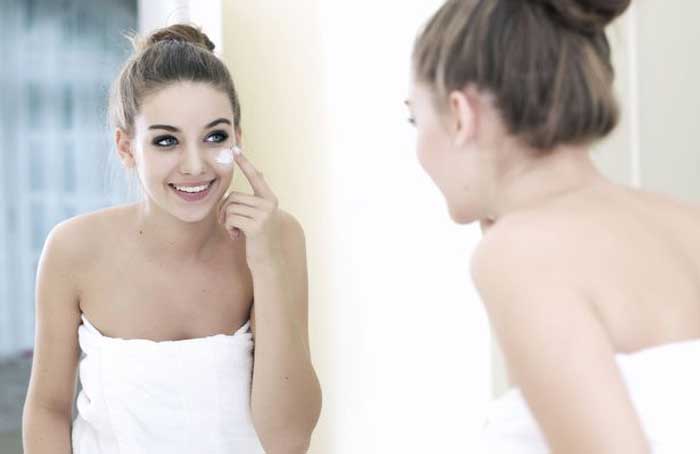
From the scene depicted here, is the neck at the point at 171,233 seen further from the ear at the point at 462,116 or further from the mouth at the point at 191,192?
the ear at the point at 462,116

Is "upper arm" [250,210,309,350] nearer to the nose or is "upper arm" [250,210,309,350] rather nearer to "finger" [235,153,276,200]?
"finger" [235,153,276,200]

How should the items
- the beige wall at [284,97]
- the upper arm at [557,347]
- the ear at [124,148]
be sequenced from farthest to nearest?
the beige wall at [284,97]
the ear at [124,148]
the upper arm at [557,347]

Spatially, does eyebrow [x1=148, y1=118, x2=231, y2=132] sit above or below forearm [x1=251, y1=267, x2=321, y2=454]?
above

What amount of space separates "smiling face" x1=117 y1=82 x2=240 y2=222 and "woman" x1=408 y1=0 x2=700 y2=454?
0.56 metres

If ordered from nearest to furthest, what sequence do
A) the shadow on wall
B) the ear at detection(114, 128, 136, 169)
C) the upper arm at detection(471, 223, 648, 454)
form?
1. the upper arm at detection(471, 223, 648, 454)
2. the ear at detection(114, 128, 136, 169)
3. the shadow on wall

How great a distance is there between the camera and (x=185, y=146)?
146cm

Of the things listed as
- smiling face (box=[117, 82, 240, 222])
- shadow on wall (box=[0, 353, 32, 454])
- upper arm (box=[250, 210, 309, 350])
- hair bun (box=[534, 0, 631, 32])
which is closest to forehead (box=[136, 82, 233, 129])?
smiling face (box=[117, 82, 240, 222])

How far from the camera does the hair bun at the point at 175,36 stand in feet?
5.23

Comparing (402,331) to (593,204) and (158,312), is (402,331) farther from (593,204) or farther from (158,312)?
(593,204)

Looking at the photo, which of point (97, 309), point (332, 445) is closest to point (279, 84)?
point (97, 309)

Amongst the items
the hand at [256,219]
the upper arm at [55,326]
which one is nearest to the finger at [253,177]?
the hand at [256,219]

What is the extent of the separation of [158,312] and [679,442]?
1.00 meters

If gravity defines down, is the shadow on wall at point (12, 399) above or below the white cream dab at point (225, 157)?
below

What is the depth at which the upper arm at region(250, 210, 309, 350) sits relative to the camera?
160 cm
